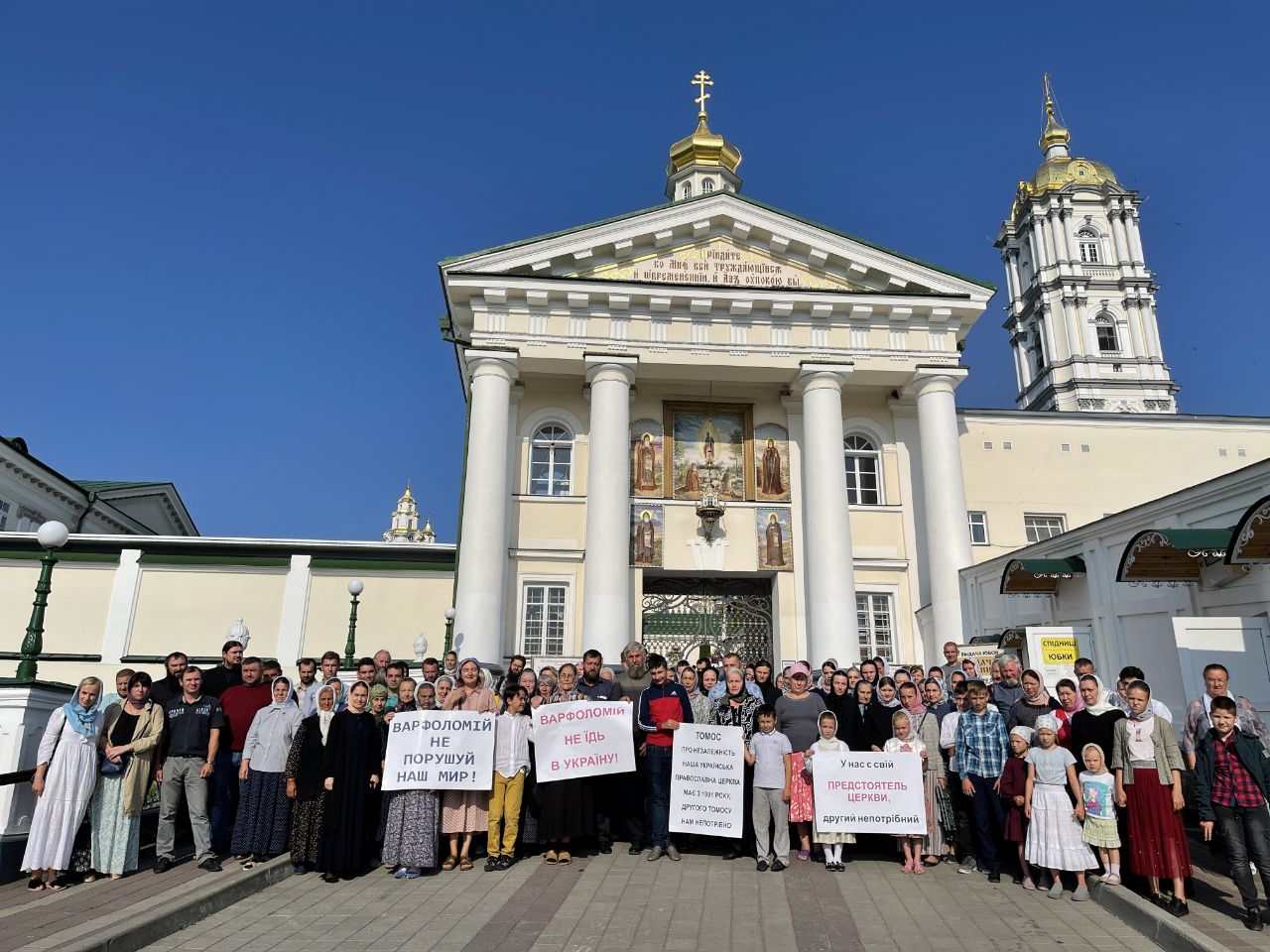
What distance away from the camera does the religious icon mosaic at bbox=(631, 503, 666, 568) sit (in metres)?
20.1

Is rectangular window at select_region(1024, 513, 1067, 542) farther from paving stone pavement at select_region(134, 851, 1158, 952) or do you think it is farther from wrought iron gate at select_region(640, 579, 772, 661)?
paving stone pavement at select_region(134, 851, 1158, 952)

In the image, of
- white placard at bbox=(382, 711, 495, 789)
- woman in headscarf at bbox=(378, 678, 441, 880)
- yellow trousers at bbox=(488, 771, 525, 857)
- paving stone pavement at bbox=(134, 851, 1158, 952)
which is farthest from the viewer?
yellow trousers at bbox=(488, 771, 525, 857)

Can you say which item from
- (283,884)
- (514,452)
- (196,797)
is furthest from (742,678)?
(514,452)

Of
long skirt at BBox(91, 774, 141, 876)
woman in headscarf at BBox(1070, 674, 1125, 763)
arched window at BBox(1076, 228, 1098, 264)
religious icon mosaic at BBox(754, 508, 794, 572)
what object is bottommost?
long skirt at BBox(91, 774, 141, 876)

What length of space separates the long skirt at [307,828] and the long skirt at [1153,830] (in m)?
6.76

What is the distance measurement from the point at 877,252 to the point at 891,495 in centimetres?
604

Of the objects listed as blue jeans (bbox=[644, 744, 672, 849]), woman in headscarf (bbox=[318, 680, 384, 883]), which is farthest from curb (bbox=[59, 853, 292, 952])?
blue jeans (bbox=[644, 744, 672, 849])

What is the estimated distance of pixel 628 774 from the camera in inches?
337

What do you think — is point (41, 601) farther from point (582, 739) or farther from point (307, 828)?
point (582, 739)

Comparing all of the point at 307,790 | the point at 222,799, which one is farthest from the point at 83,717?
the point at 307,790

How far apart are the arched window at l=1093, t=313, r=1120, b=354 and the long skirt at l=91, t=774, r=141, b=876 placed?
220 ft

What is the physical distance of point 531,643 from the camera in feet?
64.7

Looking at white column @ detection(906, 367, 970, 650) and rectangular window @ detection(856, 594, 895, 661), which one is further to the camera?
rectangular window @ detection(856, 594, 895, 661)

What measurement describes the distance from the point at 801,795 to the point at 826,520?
11.6 metres
